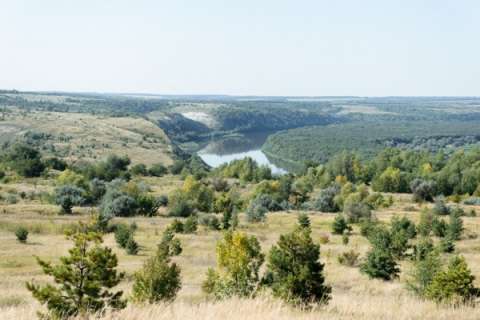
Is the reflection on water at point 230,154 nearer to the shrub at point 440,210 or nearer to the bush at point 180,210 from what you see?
the shrub at point 440,210

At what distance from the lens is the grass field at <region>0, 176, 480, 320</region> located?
28.5ft

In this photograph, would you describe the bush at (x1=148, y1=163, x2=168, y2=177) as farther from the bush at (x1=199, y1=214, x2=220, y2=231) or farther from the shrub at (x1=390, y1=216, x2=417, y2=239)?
the shrub at (x1=390, y1=216, x2=417, y2=239)

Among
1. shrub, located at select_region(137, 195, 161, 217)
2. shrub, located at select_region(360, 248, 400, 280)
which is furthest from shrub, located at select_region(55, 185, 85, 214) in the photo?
shrub, located at select_region(360, 248, 400, 280)

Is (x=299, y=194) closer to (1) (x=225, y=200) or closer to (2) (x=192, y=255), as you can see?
(1) (x=225, y=200)

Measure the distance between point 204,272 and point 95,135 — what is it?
125412 mm

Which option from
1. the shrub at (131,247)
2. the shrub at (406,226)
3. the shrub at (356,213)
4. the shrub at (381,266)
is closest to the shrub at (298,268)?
the shrub at (381,266)

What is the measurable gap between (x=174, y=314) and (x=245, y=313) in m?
1.11

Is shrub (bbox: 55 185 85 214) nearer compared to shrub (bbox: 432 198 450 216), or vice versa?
shrub (bbox: 55 185 85 214)

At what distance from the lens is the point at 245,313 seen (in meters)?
8.35

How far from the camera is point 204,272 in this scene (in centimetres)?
3145

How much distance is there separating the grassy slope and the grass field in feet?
199

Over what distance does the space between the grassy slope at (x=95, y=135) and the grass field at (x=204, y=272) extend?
199 ft

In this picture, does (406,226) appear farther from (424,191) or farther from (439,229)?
(424,191)

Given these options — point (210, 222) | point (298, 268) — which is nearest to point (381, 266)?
point (298, 268)
